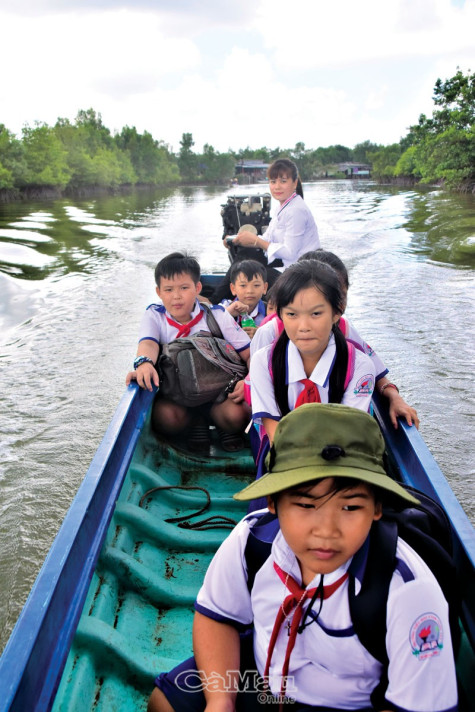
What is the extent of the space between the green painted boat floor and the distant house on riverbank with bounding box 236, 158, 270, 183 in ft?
246

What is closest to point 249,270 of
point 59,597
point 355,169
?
point 59,597

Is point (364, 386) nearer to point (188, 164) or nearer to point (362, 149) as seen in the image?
point (188, 164)

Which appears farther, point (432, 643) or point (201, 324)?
point (201, 324)

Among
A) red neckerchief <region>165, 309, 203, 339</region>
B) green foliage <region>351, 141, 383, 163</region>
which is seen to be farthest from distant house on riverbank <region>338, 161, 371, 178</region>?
red neckerchief <region>165, 309, 203, 339</region>

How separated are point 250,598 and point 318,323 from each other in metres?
0.89

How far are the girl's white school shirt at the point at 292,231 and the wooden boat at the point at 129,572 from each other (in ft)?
5.72

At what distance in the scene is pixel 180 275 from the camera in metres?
2.55

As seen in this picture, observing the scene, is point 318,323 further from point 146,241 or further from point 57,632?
point 146,241

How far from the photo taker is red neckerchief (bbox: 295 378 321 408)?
1.73m

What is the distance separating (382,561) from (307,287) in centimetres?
95

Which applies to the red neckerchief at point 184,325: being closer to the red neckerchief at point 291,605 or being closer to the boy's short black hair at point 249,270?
the boy's short black hair at point 249,270

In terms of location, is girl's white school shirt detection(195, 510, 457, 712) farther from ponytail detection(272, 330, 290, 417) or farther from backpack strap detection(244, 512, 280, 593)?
ponytail detection(272, 330, 290, 417)

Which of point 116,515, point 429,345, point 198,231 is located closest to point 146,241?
point 198,231

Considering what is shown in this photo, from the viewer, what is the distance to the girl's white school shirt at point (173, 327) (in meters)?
2.71
